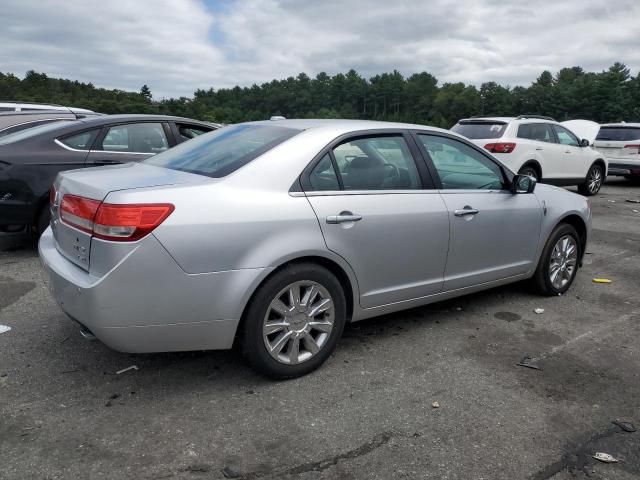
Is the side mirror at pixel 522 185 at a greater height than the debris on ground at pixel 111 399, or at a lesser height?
greater

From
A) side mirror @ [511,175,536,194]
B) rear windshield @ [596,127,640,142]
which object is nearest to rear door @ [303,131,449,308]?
side mirror @ [511,175,536,194]

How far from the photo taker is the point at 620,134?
47.3ft

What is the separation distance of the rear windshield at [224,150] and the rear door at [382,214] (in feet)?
1.13

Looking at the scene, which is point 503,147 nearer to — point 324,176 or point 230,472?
point 324,176

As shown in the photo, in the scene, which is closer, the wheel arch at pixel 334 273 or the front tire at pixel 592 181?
the wheel arch at pixel 334 273

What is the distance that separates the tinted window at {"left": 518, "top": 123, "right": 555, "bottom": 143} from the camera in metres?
11.0

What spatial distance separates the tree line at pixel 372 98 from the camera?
171 ft

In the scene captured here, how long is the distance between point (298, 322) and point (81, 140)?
164 inches

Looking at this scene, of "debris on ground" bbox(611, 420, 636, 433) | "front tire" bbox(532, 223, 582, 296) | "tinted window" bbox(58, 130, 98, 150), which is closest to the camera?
"debris on ground" bbox(611, 420, 636, 433)

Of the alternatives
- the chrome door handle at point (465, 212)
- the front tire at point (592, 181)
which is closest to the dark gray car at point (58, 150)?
the chrome door handle at point (465, 212)

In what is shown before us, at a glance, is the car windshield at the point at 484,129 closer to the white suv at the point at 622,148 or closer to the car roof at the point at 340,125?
the white suv at the point at 622,148

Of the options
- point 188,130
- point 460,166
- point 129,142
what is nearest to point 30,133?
point 129,142

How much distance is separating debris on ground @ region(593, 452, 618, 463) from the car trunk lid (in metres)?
2.41

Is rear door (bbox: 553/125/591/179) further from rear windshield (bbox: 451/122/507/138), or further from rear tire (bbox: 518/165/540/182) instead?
rear windshield (bbox: 451/122/507/138)
